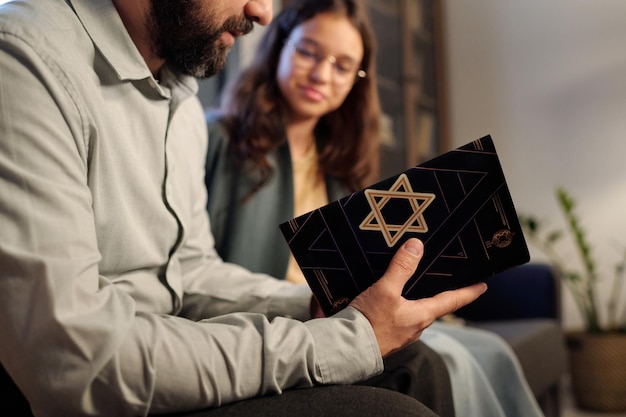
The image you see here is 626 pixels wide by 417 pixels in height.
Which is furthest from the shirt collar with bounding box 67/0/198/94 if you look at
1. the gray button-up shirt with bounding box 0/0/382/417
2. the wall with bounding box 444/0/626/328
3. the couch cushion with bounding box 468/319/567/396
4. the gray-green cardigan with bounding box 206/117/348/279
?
the wall with bounding box 444/0/626/328

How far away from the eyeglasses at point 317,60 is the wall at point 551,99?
1.93 metres

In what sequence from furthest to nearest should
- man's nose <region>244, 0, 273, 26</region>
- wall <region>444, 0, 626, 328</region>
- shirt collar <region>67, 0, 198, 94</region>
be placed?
wall <region>444, 0, 626, 328</region> → man's nose <region>244, 0, 273, 26</region> → shirt collar <region>67, 0, 198, 94</region>

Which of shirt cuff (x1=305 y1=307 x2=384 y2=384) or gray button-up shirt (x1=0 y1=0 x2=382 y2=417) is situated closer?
gray button-up shirt (x1=0 y1=0 x2=382 y2=417)

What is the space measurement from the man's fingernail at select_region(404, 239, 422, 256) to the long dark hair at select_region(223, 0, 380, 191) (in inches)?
34.3

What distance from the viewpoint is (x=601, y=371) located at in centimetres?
274

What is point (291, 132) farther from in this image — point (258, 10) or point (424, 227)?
point (424, 227)

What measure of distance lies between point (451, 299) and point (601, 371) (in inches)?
85.6

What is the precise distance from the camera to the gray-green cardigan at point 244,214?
164cm

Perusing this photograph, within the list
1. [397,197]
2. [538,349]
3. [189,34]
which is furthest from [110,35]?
[538,349]

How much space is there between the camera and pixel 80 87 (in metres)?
0.80

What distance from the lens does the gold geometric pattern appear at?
2.69 feet

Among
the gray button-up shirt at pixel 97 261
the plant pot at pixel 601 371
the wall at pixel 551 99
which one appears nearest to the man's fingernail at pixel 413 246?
the gray button-up shirt at pixel 97 261

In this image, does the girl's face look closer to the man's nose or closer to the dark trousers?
the man's nose

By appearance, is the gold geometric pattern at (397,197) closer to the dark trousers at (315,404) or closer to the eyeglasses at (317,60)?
the dark trousers at (315,404)
